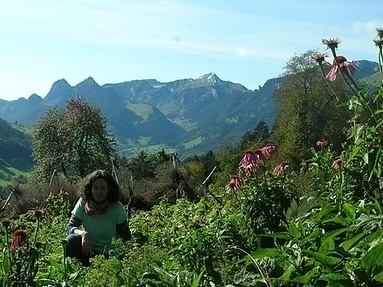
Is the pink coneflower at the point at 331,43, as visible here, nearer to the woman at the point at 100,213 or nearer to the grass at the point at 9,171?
the woman at the point at 100,213

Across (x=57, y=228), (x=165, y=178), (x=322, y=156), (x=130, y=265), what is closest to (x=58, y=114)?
(x=165, y=178)

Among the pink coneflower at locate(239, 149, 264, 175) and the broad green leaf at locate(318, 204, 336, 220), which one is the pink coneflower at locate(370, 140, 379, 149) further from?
the pink coneflower at locate(239, 149, 264, 175)

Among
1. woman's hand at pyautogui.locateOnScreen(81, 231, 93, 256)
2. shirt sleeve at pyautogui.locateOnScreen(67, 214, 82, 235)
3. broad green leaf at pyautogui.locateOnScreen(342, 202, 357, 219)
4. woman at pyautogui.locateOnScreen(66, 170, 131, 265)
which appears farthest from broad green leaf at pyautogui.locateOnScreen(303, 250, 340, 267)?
shirt sleeve at pyautogui.locateOnScreen(67, 214, 82, 235)

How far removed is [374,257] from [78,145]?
23.4 meters

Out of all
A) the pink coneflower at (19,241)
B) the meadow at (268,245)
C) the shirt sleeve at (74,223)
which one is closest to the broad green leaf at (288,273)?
the meadow at (268,245)

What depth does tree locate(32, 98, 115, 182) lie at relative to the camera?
24406 millimetres

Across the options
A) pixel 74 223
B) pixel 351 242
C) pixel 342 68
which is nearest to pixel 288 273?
pixel 351 242

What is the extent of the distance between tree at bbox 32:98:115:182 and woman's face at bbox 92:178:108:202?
1822 cm

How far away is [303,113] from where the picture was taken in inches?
1556

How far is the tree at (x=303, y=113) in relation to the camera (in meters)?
36.4

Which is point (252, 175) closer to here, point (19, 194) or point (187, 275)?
point (187, 275)

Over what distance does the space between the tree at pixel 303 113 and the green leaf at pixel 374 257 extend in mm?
32037

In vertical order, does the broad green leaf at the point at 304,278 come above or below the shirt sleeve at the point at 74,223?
above

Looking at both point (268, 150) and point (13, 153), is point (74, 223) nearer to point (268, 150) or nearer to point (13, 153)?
point (268, 150)
